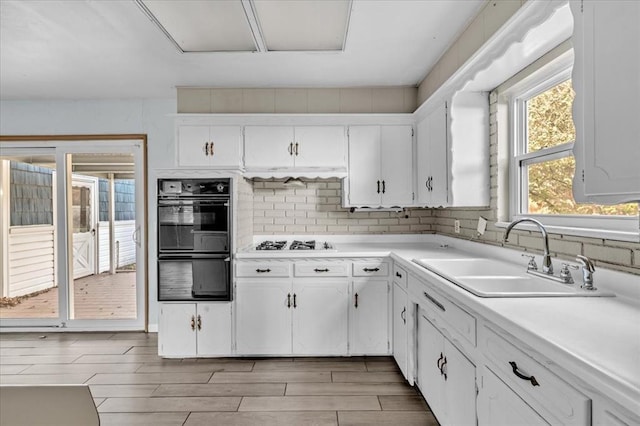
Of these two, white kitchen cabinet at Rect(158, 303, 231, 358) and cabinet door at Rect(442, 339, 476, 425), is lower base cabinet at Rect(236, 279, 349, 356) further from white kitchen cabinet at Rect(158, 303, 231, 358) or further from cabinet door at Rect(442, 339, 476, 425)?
cabinet door at Rect(442, 339, 476, 425)

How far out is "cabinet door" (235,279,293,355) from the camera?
3.43m

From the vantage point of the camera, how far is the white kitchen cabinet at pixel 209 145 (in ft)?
12.4

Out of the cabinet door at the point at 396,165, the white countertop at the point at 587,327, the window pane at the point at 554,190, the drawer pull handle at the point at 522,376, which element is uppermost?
the cabinet door at the point at 396,165

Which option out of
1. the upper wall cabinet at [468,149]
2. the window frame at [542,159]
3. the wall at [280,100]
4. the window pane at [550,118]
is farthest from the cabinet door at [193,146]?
the window pane at [550,118]

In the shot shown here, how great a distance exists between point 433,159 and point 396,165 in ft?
1.78

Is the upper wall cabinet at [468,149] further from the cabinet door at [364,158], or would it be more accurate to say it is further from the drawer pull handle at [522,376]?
the drawer pull handle at [522,376]

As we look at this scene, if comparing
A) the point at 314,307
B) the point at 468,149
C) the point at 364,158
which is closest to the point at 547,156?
the point at 468,149

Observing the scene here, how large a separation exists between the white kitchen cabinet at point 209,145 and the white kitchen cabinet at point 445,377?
7.57 ft

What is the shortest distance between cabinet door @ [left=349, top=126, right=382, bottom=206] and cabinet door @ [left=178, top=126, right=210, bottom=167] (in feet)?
4.58

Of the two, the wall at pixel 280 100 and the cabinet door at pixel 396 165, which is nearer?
the cabinet door at pixel 396 165

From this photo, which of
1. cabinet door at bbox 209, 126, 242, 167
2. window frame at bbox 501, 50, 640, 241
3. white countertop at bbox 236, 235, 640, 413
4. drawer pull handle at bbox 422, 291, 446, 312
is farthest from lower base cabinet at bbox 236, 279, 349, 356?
window frame at bbox 501, 50, 640, 241

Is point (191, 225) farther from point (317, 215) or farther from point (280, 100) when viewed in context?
point (280, 100)

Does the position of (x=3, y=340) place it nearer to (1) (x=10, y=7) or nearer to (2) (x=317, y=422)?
(1) (x=10, y=7)

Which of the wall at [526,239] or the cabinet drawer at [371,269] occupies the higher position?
the wall at [526,239]
